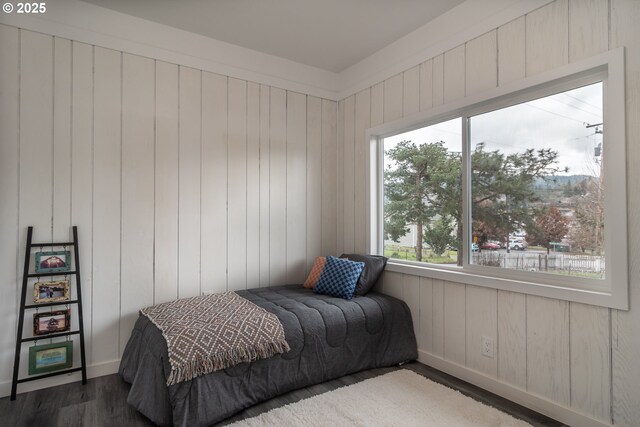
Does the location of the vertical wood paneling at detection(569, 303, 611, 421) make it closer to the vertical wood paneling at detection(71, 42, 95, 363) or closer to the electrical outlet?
the electrical outlet

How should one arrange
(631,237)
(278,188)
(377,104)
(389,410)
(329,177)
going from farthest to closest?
(329,177) < (278,188) < (377,104) < (389,410) < (631,237)

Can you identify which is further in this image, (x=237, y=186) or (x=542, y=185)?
(x=237, y=186)

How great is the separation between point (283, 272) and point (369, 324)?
109cm

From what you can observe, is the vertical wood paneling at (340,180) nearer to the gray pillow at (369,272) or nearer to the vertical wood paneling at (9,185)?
the gray pillow at (369,272)

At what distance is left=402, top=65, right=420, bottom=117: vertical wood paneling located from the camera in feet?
9.05

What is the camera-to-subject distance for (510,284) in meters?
2.11

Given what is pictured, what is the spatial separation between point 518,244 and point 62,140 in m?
3.15

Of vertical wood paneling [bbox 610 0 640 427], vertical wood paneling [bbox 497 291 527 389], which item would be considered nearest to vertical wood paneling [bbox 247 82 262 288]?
vertical wood paneling [bbox 497 291 527 389]

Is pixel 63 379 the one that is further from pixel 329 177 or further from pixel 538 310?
pixel 538 310

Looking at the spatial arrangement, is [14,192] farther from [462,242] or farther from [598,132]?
[598,132]

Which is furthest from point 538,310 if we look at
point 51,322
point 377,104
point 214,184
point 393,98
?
point 51,322

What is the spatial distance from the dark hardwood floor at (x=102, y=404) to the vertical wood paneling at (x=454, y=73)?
205 cm

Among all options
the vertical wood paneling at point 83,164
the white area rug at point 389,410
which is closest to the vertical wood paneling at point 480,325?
the white area rug at point 389,410

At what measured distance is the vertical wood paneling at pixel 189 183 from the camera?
9.05 feet
